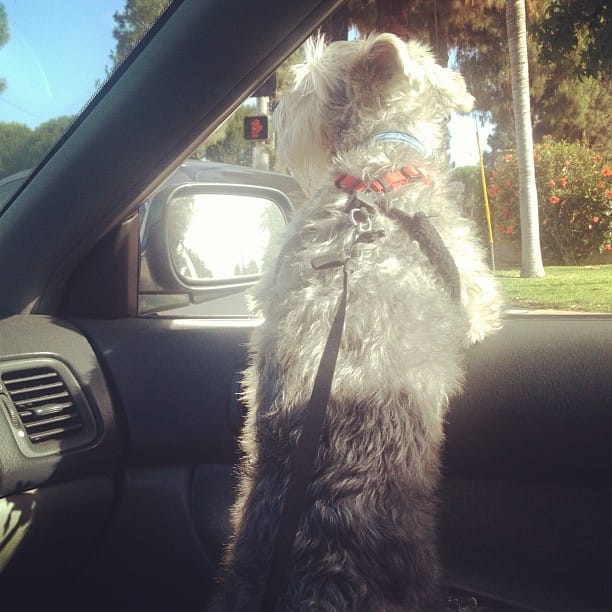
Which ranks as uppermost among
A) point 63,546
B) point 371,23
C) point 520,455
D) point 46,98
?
point 371,23

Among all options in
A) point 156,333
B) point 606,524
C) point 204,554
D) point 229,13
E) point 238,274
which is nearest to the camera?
point 229,13

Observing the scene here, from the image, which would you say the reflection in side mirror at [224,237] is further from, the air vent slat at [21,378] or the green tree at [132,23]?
the green tree at [132,23]

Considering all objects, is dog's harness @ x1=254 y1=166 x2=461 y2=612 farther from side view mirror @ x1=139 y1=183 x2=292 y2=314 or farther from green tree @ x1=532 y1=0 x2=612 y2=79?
side view mirror @ x1=139 y1=183 x2=292 y2=314

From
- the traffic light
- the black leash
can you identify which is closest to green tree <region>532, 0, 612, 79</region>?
the traffic light

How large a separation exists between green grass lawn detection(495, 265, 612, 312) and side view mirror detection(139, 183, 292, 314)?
4.11ft

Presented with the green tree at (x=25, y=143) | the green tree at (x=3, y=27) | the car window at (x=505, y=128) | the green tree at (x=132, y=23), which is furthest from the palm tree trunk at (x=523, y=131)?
the green tree at (x=3, y=27)

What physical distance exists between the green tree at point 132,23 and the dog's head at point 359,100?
0.65m

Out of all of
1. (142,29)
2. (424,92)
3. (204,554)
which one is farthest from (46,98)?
(204,554)

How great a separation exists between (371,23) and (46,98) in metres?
1.28

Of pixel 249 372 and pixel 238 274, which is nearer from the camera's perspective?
pixel 249 372

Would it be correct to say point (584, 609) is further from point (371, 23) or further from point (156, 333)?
point (371, 23)

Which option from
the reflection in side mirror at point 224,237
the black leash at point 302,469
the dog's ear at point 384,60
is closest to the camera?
the black leash at point 302,469

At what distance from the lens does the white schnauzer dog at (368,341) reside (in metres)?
1.91

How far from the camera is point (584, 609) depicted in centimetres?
246
